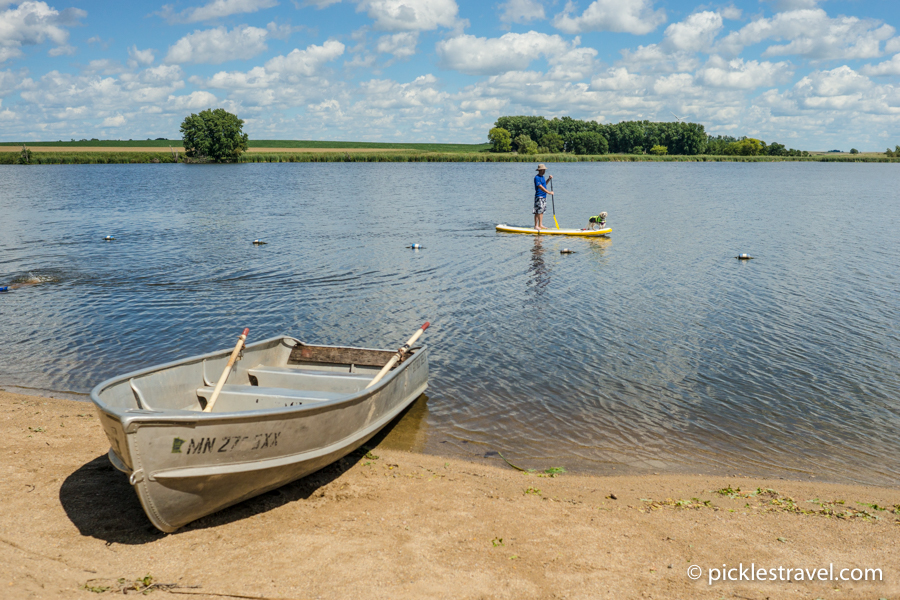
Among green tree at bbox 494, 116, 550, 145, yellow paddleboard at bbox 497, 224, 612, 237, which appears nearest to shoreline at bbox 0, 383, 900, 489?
yellow paddleboard at bbox 497, 224, 612, 237

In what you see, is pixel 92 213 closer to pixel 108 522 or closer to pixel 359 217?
pixel 359 217

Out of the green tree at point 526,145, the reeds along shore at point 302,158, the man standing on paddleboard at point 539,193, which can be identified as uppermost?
the green tree at point 526,145

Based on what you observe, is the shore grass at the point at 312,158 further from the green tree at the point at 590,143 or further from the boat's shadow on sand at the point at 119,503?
the boat's shadow on sand at the point at 119,503

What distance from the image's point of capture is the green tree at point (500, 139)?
484 ft

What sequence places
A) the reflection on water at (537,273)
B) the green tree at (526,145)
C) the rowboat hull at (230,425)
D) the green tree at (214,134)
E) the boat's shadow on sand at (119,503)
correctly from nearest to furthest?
1. the rowboat hull at (230,425)
2. the boat's shadow on sand at (119,503)
3. the reflection on water at (537,273)
4. the green tree at (214,134)
5. the green tree at (526,145)

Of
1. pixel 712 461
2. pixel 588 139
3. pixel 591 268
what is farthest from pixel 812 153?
pixel 712 461

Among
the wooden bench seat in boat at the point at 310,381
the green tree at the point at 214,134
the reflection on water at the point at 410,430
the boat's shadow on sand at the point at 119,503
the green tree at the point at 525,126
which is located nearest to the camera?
the boat's shadow on sand at the point at 119,503

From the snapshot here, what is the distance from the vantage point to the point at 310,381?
340 inches

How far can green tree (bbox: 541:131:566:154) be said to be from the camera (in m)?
149

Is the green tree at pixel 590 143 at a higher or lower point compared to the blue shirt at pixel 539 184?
higher

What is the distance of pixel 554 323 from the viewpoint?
14.1 meters

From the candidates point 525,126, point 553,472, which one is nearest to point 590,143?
point 525,126

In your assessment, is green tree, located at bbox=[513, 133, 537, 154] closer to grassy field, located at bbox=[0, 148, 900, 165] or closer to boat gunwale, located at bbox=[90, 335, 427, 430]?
grassy field, located at bbox=[0, 148, 900, 165]

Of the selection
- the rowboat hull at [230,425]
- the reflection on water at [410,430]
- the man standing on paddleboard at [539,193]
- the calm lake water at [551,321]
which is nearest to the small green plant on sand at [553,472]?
the calm lake water at [551,321]
